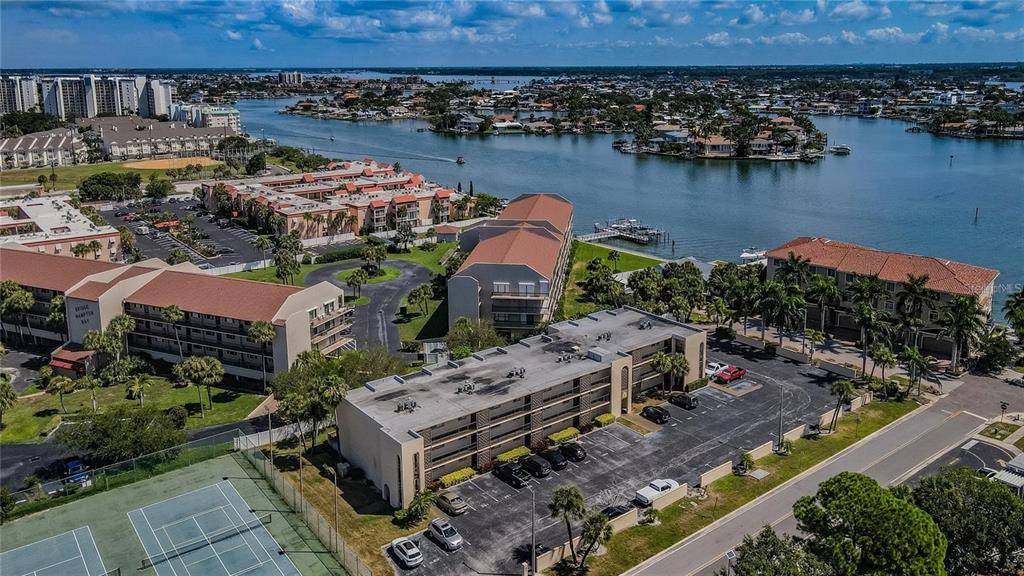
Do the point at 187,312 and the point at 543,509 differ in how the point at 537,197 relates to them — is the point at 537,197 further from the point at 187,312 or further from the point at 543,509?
the point at 543,509

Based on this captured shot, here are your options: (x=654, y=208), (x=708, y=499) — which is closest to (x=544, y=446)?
(x=708, y=499)

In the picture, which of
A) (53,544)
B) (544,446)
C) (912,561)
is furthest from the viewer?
(544,446)

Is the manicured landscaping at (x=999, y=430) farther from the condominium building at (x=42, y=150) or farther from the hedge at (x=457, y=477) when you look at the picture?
the condominium building at (x=42, y=150)

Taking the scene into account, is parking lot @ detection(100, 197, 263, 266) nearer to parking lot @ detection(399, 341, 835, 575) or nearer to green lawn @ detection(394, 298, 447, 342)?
green lawn @ detection(394, 298, 447, 342)

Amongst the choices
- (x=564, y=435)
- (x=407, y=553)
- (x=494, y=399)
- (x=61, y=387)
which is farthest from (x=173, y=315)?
(x=407, y=553)

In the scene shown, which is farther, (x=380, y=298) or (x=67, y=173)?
(x=67, y=173)

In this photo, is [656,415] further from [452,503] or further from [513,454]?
[452,503]
